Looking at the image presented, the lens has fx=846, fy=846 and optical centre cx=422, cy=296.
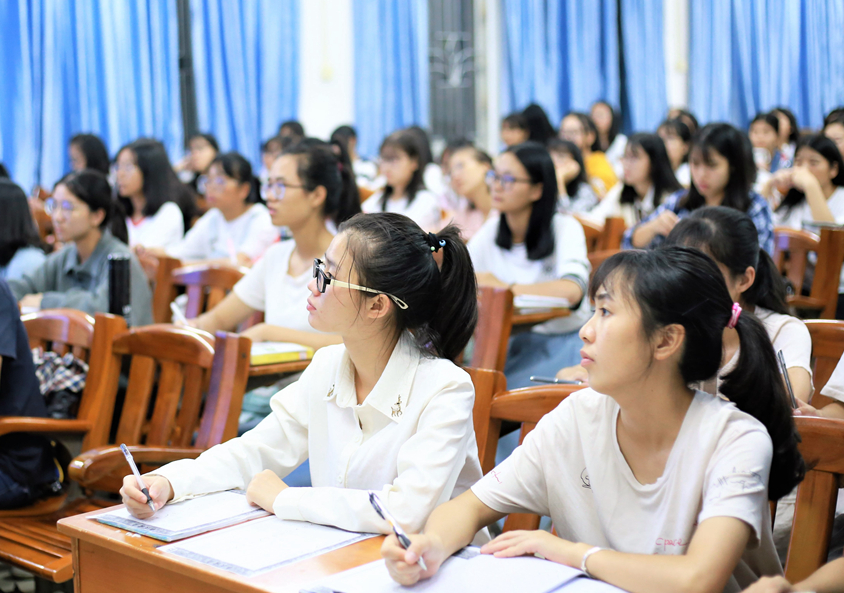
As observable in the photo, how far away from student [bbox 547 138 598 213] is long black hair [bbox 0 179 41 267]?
314 centimetres

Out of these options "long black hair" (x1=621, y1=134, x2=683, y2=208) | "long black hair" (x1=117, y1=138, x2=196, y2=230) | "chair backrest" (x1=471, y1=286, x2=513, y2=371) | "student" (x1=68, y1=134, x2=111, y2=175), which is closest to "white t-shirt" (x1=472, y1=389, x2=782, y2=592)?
"chair backrest" (x1=471, y1=286, x2=513, y2=371)

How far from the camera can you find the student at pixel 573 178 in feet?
17.6

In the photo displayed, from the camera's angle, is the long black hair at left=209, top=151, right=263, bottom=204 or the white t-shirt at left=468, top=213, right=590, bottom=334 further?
the long black hair at left=209, top=151, right=263, bottom=204

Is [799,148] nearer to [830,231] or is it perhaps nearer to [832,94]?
[830,231]

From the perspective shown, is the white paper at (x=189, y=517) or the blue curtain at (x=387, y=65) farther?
the blue curtain at (x=387, y=65)

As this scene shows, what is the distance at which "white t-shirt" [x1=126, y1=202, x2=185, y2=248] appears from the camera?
15.2 ft

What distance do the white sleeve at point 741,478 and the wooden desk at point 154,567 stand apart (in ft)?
1.45

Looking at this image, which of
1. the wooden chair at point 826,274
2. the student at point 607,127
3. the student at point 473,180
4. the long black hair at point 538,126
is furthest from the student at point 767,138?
the wooden chair at point 826,274

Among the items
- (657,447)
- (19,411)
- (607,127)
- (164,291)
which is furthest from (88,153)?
(657,447)

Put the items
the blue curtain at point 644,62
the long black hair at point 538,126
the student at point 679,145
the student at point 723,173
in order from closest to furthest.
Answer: the student at point 723,173
the student at point 679,145
the long black hair at point 538,126
the blue curtain at point 644,62

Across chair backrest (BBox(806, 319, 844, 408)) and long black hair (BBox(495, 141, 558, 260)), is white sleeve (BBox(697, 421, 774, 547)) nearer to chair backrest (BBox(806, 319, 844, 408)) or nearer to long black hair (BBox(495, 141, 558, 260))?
chair backrest (BBox(806, 319, 844, 408))

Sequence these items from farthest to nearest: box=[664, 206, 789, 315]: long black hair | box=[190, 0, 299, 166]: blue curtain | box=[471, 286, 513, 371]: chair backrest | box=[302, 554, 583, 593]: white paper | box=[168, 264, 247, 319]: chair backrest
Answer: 1. box=[190, 0, 299, 166]: blue curtain
2. box=[168, 264, 247, 319]: chair backrest
3. box=[471, 286, 513, 371]: chair backrest
4. box=[664, 206, 789, 315]: long black hair
5. box=[302, 554, 583, 593]: white paper

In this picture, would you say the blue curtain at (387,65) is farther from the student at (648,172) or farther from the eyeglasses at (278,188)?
the eyeglasses at (278,188)

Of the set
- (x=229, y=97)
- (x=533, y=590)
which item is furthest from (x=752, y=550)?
(x=229, y=97)
